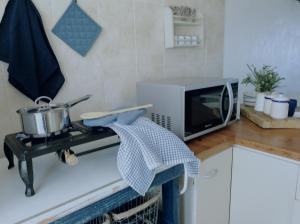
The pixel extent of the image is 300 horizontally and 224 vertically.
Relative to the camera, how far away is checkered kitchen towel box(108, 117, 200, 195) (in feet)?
2.66

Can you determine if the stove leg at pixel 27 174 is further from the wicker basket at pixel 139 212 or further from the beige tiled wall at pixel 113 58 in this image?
the beige tiled wall at pixel 113 58

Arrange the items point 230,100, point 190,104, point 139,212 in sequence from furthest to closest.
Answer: point 230,100, point 190,104, point 139,212

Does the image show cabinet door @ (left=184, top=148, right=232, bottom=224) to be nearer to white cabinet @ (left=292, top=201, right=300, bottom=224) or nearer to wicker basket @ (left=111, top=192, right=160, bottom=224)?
wicker basket @ (left=111, top=192, right=160, bottom=224)

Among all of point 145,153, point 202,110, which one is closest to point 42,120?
point 145,153

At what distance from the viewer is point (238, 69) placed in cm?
210

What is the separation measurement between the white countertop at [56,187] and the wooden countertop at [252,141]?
1.41 ft

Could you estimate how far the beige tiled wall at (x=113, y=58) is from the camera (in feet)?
3.64

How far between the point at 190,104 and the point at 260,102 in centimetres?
63

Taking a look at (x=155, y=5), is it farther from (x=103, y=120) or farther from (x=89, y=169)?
(x=89, y=169)

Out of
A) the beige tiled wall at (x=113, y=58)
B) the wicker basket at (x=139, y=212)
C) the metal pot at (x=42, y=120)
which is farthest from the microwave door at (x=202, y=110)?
the metal pot at (x=42, y=120)

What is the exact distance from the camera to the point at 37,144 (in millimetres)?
805

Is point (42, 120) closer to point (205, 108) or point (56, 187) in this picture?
point (56, 187)

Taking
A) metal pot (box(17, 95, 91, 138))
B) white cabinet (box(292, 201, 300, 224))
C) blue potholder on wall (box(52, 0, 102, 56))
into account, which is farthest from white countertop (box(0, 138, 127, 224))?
white cabinet (box(292, 201, 300, 224))

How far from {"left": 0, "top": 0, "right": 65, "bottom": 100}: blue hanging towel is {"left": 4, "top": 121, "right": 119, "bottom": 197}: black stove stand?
0.91 feet
